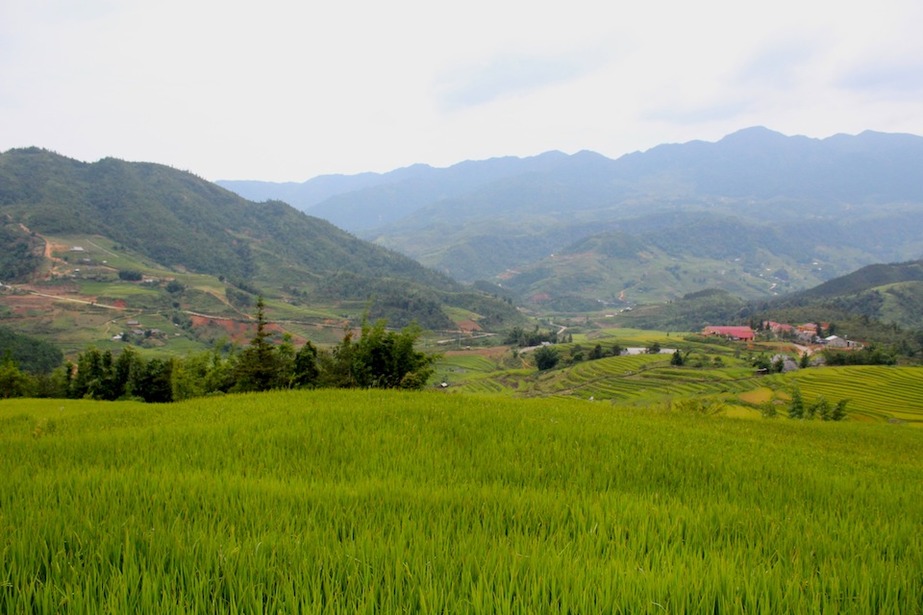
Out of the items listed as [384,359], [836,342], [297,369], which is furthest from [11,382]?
[836,342]

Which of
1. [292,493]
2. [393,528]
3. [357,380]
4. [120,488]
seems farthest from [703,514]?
[357,380]

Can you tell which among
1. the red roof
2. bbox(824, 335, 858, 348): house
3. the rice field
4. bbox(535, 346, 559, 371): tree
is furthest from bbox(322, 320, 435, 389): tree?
bbox(824, 335, 858, 348): house

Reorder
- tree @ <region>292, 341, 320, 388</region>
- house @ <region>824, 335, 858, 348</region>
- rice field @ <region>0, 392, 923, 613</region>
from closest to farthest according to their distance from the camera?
rice field @ <region>0, 392, 923, 613</region> → tree @ <region>292, 341, 320, 388</region> → house @ <region>824, 335, 858, 348</region>

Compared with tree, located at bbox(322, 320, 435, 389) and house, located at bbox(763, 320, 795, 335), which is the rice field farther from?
house, located at bbox(763, 320, 795, 335)

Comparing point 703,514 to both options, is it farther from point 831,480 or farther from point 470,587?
point 831,480

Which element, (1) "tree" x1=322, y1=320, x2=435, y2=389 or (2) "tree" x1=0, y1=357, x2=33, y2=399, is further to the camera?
(2) "tree" x1=0, y1=357, x2=33, y2=399

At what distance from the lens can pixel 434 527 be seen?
2.56 meters

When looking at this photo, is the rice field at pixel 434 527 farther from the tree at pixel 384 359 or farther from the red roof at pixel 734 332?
the red roof at pixel 734 332

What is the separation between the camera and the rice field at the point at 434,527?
1.83 metres

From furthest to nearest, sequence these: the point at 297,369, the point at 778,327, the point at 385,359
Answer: the point at 778,327, the point at 297,369, the point at 385,359

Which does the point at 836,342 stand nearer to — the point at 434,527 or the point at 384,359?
the point at 384,359

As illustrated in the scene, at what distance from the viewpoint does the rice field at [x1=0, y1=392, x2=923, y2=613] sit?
6.01ft

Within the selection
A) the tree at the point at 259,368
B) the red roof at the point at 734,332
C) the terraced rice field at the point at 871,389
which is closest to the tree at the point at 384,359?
the tree at the point at 259,368

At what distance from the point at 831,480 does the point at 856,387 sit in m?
72.1
